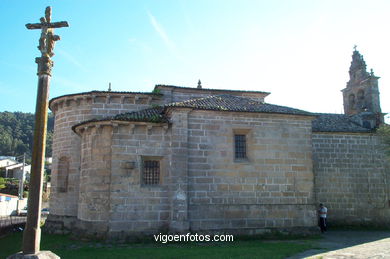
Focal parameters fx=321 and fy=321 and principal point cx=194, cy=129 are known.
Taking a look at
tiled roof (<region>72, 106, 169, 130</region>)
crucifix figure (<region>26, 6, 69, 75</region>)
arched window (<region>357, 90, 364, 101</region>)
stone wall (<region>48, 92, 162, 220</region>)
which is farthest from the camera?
arched window (<region>357, 90, 364, 101</region>)

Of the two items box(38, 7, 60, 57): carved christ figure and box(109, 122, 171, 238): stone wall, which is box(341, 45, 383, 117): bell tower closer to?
box(109, 122, 171, 238): stone wall

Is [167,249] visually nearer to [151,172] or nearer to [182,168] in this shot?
[182,168]

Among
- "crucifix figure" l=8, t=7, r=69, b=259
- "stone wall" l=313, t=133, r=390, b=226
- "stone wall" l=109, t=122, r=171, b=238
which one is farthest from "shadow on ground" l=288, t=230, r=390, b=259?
"crucifix figure" l=8, t=7, r=69, b=259

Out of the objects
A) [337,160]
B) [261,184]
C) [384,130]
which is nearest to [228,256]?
[261,184]

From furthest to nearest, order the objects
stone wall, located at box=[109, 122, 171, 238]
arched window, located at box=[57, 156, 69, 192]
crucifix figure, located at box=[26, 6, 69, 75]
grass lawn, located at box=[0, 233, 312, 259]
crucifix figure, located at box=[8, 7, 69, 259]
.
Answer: arched window, located at box=[57, 156, 69, 192]
stone wall, located at box=[109, 122, 171, 238]
grass lawn, located at box=[0, 233, 312, 259]
crucifix figure, located at box=[26, 6, 69, 75]
crucifix figure, located at box=[8, 7, 69, 259]

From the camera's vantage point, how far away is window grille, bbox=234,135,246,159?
47.8 ft

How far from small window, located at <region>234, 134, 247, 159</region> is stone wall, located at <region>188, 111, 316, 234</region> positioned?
245 millimetres

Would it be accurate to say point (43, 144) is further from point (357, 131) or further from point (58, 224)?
point (357, 131)

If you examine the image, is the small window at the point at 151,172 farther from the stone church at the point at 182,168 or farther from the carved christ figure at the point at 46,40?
the carved christ figure at the point at 46,40

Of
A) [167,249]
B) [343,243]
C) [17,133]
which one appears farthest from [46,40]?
[17,133]

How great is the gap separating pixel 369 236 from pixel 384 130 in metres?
6.46

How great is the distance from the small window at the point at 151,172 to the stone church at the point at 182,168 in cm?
4

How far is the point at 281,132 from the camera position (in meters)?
15.0

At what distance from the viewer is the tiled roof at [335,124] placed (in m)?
19.4
